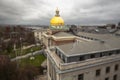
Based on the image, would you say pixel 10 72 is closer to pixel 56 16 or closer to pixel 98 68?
pixel 98 68

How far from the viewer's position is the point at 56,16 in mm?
58719

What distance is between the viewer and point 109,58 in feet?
72.4

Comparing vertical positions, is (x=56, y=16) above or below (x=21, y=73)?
above

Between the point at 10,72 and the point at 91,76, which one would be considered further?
the point at 10,72

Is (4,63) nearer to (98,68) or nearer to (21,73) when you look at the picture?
(21,73)

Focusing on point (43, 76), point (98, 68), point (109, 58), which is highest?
point (109, 58)

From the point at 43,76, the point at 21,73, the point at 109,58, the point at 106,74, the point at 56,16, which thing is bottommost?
the point at 43,76

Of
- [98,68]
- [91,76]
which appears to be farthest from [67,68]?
[98,68]

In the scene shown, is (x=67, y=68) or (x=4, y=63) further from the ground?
(x=67, y=68)

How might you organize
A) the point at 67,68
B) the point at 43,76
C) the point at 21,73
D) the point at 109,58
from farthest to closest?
the point at 43,76, the point at 21,73, the point at 109,58, the point at 67,68

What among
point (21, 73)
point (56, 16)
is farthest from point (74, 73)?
point (56, 16)

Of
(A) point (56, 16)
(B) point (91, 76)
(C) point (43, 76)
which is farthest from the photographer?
(A) point (56, 16)

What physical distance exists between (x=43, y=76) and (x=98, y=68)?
61.5 ft

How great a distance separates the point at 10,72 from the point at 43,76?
1048 cm
